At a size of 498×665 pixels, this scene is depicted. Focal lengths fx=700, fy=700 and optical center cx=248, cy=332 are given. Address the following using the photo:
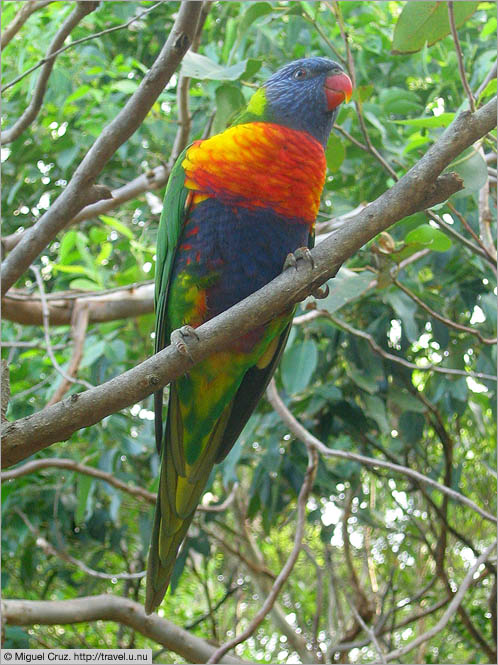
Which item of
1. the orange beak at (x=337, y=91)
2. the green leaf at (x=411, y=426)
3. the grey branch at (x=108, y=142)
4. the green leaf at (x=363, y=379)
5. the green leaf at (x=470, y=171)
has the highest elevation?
the orange beak at (x=337, y=91)

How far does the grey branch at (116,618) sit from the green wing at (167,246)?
868mm

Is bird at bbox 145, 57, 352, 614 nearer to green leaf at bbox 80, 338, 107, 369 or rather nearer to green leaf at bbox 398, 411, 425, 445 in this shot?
green leaf at bbox 80, 338, 107, 369

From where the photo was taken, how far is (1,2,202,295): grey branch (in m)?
1.63

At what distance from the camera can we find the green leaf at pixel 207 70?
1946mm

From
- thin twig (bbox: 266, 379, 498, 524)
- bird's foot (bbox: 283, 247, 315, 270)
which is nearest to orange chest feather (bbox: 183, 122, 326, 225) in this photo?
bird's foot (bbox: 283, 247, 315, 270)

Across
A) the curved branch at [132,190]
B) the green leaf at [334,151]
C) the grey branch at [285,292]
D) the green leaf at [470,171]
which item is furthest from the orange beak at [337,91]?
the curved branch at [132,190]

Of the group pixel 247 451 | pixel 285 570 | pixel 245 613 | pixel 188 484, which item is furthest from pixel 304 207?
pixel 245 613

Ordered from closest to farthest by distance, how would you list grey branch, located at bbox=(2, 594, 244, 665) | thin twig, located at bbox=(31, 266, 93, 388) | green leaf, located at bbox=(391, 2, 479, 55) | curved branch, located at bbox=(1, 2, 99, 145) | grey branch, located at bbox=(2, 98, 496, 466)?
grey branch, located at bbox=(2, 98, 496, 466) < green leaf, located at bbox=(391, 2, 479, 55) < curved branch, located at bbox=(1, 2, 99, 145) < thin twig, located at bbox=(31, 266, 93, 388) < grey branch, located at bbox=(2, 594, 244, 665)

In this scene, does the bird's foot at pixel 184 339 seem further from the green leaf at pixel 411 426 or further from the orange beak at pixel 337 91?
the green leaf at pixel 411 426

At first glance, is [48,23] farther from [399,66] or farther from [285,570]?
[285,570]

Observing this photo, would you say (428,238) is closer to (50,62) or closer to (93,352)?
(50,62)

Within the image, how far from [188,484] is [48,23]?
8.22 ft

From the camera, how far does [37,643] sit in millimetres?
3398

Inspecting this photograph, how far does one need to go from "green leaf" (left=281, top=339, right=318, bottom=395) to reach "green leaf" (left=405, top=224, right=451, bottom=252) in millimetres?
729
